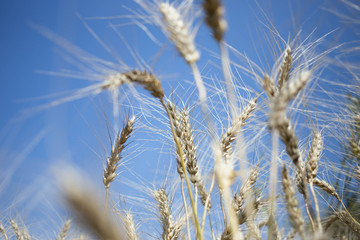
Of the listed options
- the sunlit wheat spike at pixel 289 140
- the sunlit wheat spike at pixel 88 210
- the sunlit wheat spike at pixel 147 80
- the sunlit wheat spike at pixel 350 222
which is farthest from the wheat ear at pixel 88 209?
the sunlit wheat spike at pixel 350 222

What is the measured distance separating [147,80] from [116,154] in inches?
33.2

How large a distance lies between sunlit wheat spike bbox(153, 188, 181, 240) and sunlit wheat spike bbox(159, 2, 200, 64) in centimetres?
165

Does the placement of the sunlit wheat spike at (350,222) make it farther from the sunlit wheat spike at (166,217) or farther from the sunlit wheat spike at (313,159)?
the sunlit wheat spike at (166,217)

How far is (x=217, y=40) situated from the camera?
3.69 feet

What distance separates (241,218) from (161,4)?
1.53 metres

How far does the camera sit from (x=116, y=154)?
6.92ft

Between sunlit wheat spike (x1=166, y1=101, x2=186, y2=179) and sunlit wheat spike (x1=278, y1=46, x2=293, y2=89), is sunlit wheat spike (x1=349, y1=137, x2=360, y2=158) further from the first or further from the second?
sunlit wheat spike (x1=166, y1=101, x2=186, y2=179)

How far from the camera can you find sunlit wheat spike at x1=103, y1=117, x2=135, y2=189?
205 cm

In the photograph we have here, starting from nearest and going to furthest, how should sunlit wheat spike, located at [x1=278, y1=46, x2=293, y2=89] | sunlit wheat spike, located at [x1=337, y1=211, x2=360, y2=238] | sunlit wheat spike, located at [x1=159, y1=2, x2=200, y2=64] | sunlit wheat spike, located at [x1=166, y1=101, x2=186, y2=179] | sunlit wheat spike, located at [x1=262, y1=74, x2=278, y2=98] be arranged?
sunlit wheat spike, located at [x1=159, y1=2, x2=200, y2=64] < sunlit wheat spike, located at [x1=262, y1=74, x2=278, y2=98] < sunlit wheat spike, located at [x1=278, y1=46, x2=293, y2=89] < sunlit wheat spike, located at [x1=166, y1=101, x2=186, y2=179] < sunlit wheat spike, located at [x1=337, y1=211, x2=360, y2=238]

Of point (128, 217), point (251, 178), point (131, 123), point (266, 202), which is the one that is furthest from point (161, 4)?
point (128, 217)

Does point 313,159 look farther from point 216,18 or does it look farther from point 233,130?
point 216,18

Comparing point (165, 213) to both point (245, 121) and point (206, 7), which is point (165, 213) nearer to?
point (245, 121)

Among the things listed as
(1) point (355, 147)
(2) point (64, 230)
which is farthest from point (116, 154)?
(1) point (355, 147)

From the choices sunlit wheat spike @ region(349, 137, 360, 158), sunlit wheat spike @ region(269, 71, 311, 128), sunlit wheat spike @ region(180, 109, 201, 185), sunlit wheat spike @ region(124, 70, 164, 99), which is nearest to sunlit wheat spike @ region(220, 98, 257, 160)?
sunlit wheat spike @ region(180, 109, 201, 185)
